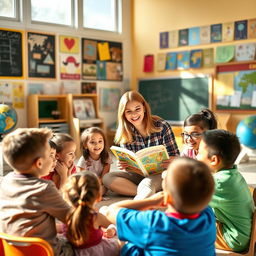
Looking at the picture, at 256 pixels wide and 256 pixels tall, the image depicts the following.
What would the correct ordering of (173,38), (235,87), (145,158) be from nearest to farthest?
(145,158)
(235,87)
(173,38)

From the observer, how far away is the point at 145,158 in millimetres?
2439

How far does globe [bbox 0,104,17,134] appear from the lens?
14.5ft

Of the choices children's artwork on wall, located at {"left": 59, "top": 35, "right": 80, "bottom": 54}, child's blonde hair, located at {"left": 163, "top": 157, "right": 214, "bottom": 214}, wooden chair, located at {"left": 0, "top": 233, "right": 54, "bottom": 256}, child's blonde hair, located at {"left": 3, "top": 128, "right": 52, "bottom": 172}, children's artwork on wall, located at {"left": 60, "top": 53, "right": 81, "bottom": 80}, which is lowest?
wooden chair, located at {"left": 0, "top": 233, "right": 54, "bottom": 256}

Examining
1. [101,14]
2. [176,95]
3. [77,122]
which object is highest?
[101,14]

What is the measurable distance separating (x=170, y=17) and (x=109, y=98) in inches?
62.4

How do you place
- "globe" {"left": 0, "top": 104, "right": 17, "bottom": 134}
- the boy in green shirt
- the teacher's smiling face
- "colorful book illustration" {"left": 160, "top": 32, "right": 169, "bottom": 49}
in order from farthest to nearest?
"colorful book illustration" {"left": 160, "top": 32, "right": 169, "bottom": 49}
"globe" {"left": 0, "top": 104, "right": 17, "bottom": 134}
the teacher's smiling face
the boy in green shirt

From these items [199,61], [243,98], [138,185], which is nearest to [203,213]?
[138,185]

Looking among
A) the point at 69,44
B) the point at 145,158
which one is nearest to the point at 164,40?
the point at 69,44

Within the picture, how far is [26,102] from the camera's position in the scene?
5.24 meters

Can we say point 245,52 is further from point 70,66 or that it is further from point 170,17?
point 70,66

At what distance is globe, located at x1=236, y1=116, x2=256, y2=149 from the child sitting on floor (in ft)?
11.8

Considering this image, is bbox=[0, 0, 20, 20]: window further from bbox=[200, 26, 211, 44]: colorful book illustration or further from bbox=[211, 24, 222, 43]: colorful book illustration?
bbox=[211, 24, 222, 43]: colorful book illustration

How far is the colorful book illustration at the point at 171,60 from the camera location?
5.75 metres

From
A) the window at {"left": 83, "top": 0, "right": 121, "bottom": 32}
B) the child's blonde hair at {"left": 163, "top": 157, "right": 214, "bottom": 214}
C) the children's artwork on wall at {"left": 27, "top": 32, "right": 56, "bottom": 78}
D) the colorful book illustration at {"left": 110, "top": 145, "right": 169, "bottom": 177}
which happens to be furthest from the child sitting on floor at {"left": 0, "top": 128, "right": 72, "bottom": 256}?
the window at {"left": 83, "top": 0, "right": 121, "bottom": 32}
